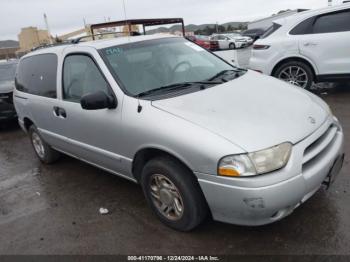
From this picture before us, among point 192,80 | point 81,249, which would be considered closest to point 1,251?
point 81,249

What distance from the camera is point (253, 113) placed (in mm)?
2910

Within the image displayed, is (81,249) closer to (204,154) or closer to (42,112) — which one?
(204,154)

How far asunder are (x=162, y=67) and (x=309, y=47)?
4267 mm

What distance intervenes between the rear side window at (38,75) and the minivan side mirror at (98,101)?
1.19 metres

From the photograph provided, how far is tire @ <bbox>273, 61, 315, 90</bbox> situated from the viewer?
7043 mm

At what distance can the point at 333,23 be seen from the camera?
6.83 metres

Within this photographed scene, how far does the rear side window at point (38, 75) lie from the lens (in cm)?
442

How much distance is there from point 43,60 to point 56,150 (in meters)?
1.23

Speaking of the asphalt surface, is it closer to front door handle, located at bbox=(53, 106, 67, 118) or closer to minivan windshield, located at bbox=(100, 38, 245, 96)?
front door handle, located at bbox=(53, 106, 67, 118)

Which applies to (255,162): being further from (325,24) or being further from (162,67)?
(325,24)

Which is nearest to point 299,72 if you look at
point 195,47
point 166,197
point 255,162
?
point 195,47

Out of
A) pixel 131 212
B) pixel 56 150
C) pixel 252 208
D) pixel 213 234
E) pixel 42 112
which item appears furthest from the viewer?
pixel 56 150

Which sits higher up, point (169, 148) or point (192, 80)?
point (192, 80)

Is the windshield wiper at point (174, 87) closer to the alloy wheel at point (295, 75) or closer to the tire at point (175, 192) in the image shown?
the tire at point (175, 192)
